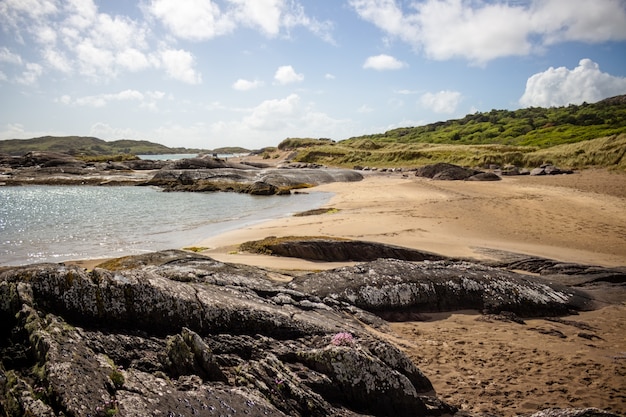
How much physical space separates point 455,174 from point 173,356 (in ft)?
141

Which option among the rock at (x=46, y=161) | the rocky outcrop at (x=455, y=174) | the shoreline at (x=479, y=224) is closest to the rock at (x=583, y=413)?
the shoreline at (x=479, y=224)

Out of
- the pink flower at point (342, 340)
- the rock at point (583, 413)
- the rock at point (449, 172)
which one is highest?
the rock at point (449, 172)

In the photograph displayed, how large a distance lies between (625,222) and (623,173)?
20992 millimetres

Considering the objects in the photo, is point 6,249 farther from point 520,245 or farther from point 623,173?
point 623,173

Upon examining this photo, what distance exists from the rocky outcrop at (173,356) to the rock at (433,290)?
2513mm

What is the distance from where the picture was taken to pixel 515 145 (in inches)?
2608

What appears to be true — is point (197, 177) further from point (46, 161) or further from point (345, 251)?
point (345, 251)

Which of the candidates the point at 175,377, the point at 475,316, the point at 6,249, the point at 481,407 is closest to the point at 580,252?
the point at 475,316

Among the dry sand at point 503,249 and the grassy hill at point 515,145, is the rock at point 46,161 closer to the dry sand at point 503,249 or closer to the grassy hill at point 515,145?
the grassy hill at point 515,145

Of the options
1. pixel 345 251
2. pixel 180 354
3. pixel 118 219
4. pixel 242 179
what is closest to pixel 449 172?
pixel 242 179

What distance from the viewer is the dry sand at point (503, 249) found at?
18.6 ft

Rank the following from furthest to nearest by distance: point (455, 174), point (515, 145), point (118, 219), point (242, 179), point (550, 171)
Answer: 1. point (515, 145)
2. point (242, 179)
3. point (455, 174)
4. point (550, 171)
5. point (118, 219)

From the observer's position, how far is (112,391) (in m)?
3.28

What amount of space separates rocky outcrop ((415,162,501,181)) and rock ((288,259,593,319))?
111 ft
